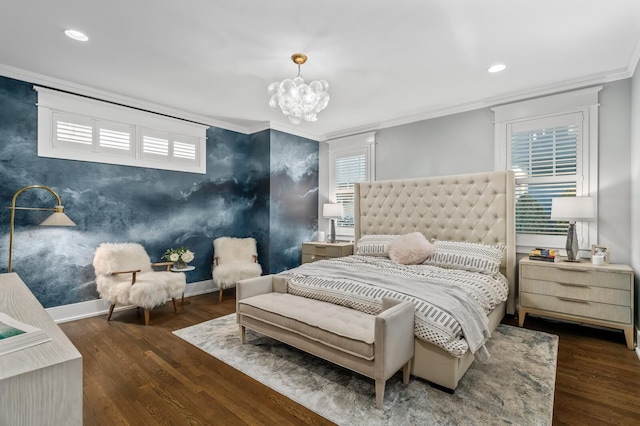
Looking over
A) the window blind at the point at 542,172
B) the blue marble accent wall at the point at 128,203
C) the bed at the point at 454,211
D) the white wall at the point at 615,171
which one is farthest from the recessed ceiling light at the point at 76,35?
the white wall at the point at 615,171

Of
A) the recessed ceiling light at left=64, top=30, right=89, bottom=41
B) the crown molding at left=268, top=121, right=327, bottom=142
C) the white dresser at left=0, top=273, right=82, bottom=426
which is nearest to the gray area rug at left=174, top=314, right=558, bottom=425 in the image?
the white dresser at left=0, top=273, right=82, bottom=426

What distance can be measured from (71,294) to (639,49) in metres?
6.31

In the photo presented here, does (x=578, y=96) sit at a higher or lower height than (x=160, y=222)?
higher

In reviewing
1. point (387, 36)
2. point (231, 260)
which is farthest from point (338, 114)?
point (231, 260)

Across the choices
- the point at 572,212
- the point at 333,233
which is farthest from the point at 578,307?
the point at 333,233

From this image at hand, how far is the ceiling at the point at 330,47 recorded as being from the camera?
2348 millimetres

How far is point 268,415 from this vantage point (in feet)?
6.47

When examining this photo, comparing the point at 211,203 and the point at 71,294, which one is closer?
the point at 71,294

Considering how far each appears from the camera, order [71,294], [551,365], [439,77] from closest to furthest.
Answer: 1. [551,365]
2. [439,77]
3. [71,294]

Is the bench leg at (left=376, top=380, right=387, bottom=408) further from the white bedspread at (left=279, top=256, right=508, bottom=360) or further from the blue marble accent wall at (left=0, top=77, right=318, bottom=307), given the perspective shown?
the blue marble accent wall at (left=0, top=77, right=318, bottom=307)

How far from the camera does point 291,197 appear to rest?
18.0 ft

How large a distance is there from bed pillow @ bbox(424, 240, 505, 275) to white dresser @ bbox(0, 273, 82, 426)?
3.34 meters

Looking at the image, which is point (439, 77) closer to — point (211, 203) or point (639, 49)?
point (639, 49)

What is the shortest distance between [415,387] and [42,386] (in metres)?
2.16
